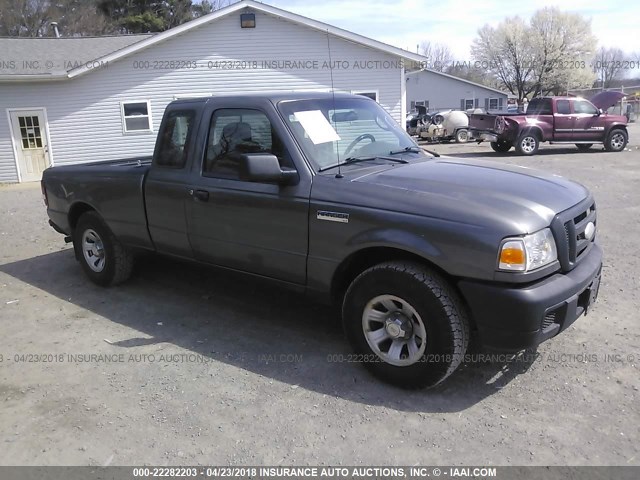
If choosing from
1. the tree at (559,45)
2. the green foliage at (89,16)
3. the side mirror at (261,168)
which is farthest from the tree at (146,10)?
the side mirror at (261,168)

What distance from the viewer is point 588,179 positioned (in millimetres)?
12445

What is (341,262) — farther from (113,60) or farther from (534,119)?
(534,119)

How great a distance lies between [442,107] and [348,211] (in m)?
48.1

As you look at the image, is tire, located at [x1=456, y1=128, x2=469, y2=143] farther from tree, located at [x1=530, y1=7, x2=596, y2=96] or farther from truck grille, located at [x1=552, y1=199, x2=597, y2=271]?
tree, located at [x1=530, y1=7, x2=596, y2=96]

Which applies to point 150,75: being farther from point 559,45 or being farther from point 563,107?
point 559,45

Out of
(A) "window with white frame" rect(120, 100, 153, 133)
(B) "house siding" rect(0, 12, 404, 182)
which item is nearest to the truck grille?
(B) "house siding" rect(0, 12, 404, 182)

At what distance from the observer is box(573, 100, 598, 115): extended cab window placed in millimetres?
19172

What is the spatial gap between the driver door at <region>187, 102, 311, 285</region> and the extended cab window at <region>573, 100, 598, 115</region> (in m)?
17.8

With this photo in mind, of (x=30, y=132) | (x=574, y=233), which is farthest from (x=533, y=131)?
(x=574, y=233)

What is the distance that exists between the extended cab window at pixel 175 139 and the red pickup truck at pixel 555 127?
15890 mm

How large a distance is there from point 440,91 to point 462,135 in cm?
2339

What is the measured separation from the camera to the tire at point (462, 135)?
88.8ft

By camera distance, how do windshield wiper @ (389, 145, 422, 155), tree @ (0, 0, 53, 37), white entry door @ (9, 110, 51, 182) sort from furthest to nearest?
tree @ (0, 0, 53, 37), white entry door @ (9, 110, 51, 182), windshield wiper @ (389, 145, 422, 155)

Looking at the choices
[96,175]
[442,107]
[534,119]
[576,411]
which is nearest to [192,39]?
[534,119]
